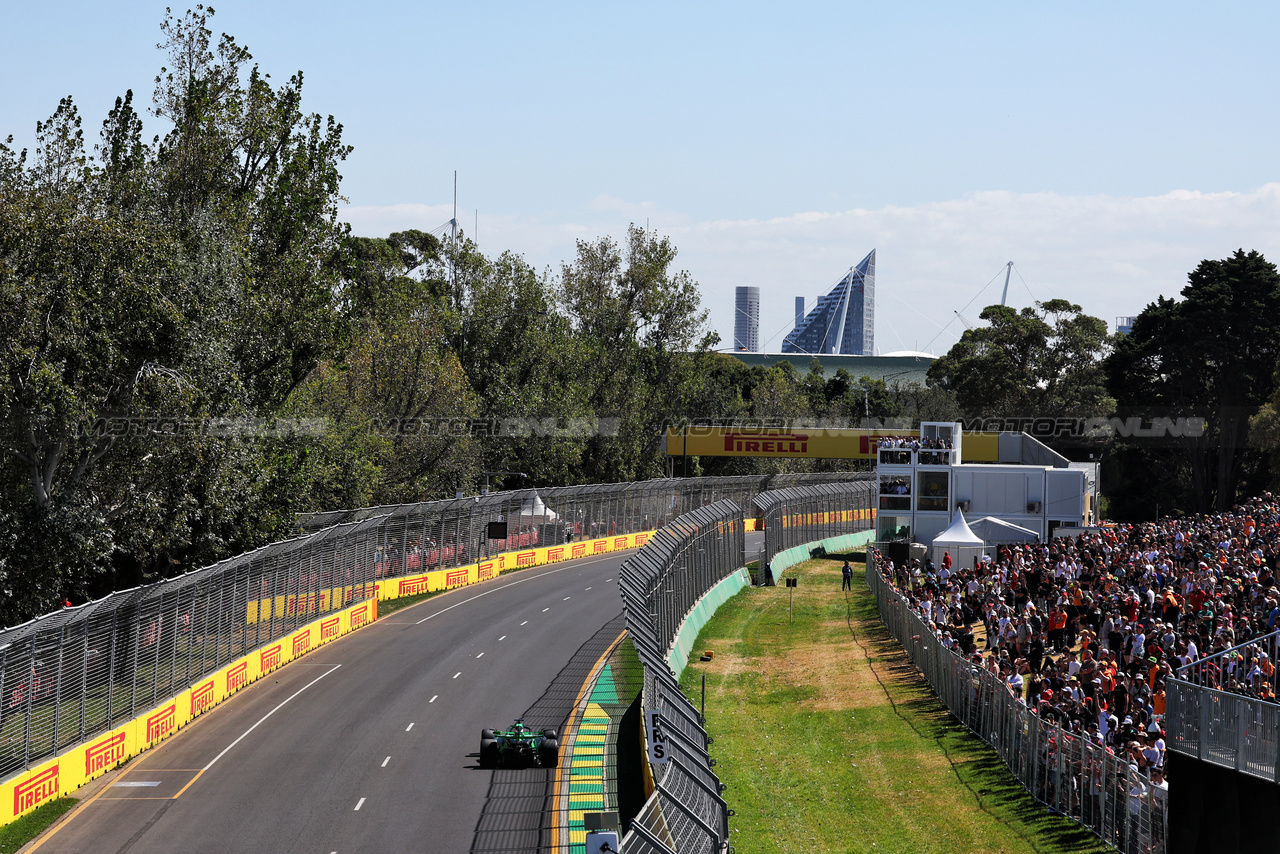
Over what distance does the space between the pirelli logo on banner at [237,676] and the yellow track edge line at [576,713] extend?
26.9ft

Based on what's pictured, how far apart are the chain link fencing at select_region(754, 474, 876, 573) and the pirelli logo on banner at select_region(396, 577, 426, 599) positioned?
534 inches

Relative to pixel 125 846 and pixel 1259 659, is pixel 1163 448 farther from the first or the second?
pixel 125 846

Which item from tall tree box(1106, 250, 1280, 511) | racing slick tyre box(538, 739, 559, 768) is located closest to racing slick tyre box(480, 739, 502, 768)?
racing slick tyre box(538, 739, 559, 768)

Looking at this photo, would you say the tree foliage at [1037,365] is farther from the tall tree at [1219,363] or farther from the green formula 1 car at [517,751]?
the green formula 1 car at [517,751]

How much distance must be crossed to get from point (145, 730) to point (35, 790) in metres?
4.08

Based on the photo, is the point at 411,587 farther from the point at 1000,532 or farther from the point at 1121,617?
the point at 1121,617

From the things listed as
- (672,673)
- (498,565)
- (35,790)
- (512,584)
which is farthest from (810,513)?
(35,790)

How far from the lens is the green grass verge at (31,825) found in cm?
1776

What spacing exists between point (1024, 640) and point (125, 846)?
1765 centimetres

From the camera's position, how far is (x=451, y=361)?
57281 mm

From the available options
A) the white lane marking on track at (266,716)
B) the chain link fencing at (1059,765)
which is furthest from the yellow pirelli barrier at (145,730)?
the chain link fencing at (1059,765)

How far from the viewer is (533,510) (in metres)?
53.9

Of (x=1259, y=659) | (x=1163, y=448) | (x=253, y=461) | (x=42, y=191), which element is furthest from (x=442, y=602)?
(x=1163, y=448)

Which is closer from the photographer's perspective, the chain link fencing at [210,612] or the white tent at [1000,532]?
the chain link fencing at [210,612]
